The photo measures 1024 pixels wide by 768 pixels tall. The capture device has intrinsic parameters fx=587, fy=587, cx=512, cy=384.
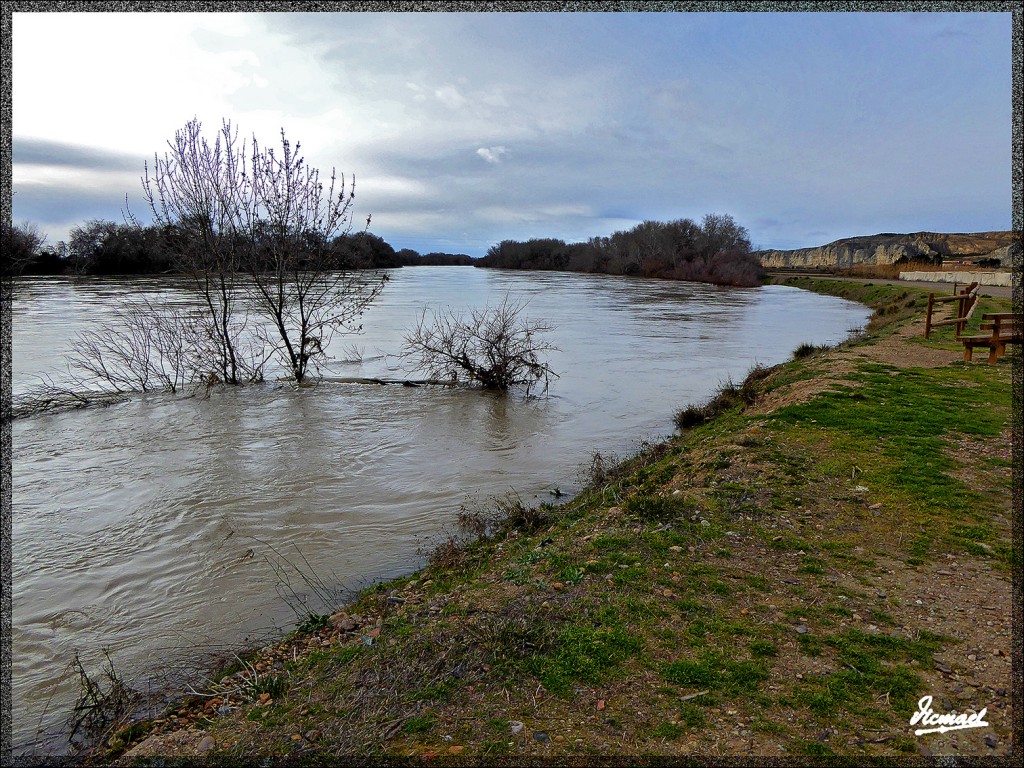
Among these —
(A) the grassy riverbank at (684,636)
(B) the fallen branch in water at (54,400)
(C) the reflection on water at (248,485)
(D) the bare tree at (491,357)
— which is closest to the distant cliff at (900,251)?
(D) the bare tree at (491,357)

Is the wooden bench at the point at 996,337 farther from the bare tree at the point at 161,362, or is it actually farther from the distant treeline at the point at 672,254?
the distant treeline at the point at 672,254

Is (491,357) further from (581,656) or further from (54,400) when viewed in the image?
(581,656)

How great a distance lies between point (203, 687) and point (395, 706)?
1.91 meters

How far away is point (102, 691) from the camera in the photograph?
4.41 meters

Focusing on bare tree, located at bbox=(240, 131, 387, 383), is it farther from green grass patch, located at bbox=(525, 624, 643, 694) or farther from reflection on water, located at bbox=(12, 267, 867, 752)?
green grass patch, located at bbox=(525, 624, 643, 694)

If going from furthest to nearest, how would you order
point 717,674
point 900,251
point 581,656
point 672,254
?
point 672,254, point 900,251, point 581,656, point 717,674

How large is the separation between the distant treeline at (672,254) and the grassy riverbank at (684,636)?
65.8m

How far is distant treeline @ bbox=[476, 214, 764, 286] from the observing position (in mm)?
73375

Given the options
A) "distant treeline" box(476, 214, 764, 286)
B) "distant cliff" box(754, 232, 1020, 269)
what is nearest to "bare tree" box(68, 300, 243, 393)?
"distant cliff" box(754, 232, 1020, 269)

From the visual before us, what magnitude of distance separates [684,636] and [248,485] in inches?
293

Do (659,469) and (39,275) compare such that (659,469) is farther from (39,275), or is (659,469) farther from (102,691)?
(39,275)

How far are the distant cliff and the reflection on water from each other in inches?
1788

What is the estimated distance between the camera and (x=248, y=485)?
9.10 meters

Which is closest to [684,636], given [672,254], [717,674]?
[717,674]
